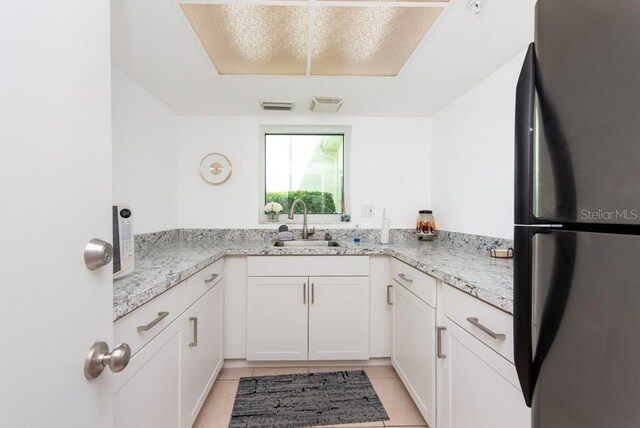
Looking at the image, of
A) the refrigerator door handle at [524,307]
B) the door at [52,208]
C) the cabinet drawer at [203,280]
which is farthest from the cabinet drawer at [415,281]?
the door at [52,208]

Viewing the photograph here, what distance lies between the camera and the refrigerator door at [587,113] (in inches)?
15.5

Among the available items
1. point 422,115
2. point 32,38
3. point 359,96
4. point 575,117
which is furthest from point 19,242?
point 422,115

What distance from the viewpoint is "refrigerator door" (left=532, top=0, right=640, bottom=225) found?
0.39 meters

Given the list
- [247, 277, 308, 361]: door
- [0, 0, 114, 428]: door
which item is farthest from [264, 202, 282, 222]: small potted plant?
[0, 0, 114, 428]: door

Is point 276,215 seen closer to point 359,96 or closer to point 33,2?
point 359,96

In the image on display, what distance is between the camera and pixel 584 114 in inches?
17.8

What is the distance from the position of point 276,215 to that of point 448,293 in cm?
168

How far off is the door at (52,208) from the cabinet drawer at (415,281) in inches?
→ 52.4

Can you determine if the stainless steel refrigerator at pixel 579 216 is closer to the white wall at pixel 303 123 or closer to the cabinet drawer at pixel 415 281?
the cabinet drawer at pixel 415 281

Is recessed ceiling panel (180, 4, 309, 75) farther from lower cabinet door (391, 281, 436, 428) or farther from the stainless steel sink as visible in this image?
lower cabinet door (391, 281, 436, 428)

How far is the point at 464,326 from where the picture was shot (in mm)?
1157

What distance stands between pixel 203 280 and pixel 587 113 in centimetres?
A: 170

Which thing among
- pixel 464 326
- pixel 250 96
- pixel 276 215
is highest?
pixel 250 96

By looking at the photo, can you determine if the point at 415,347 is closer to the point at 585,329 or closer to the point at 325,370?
the point at 325,370
